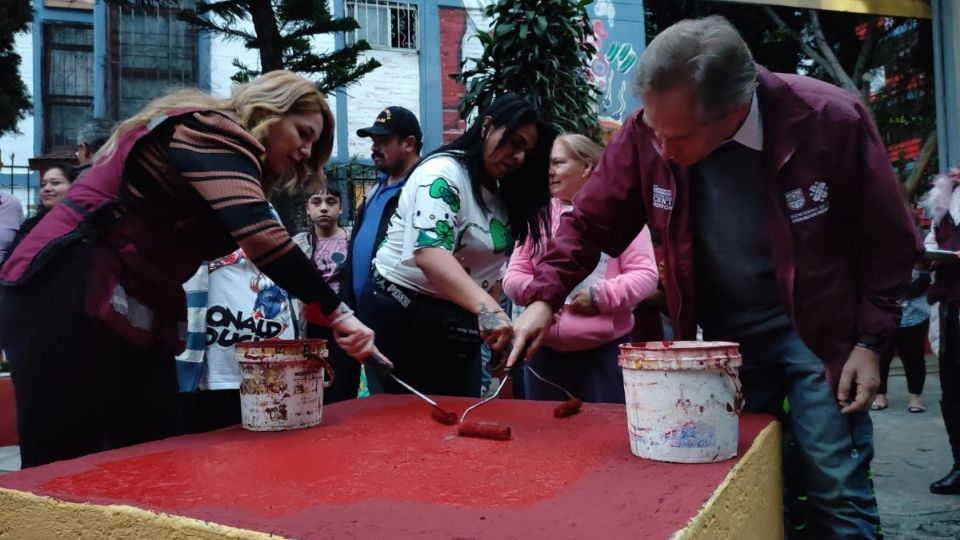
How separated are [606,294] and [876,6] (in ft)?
18.8

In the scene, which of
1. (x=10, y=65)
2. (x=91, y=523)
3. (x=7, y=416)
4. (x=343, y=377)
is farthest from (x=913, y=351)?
(x=10, y=65)

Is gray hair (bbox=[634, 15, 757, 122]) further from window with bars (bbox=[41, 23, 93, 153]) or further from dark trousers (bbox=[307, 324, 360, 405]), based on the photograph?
window with bars (bbox=[41, 23, 93, 153])

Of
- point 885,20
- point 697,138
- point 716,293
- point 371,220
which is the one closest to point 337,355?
point 371,220

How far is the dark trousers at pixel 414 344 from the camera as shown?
2.65 metres

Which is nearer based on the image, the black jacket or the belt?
the belt

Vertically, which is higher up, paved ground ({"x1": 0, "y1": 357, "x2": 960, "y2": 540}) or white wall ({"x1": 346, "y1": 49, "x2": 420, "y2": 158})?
white wall ({"x1": 346, "y1": 49, "x2": 420, "y2": 158})

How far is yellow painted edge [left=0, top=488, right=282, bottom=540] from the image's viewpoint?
1.17 metres

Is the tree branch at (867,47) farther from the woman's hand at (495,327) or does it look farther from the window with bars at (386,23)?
the woman's hand at (495,327)

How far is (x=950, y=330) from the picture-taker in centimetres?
404

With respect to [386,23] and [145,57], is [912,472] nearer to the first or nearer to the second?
[386,23]

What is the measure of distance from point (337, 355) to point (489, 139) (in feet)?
4.19

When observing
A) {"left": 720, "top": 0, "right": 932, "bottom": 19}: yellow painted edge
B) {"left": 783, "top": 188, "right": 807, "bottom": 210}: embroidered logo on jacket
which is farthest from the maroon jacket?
{"left": 720, "top": 0, "right": 932, "bottom": 19}: yellow painted edge

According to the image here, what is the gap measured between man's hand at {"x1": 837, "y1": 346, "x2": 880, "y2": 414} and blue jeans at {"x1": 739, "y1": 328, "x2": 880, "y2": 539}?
9cm

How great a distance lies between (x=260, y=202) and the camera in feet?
6.07
